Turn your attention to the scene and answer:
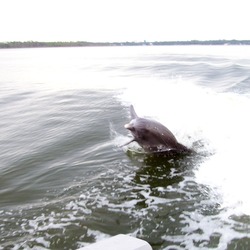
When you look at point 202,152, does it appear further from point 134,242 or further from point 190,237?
point 134,242

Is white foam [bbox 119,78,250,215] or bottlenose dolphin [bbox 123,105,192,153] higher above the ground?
bottlenose dolphin [bbox 123,105,192,153]

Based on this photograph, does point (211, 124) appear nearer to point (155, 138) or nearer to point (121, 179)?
point (155, 138)

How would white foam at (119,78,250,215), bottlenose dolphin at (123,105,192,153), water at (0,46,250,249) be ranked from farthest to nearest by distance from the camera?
bottlenose dolphin at (123,105,192,153) < white foam at (119,78,250,215) < water at (0,46,250,249)

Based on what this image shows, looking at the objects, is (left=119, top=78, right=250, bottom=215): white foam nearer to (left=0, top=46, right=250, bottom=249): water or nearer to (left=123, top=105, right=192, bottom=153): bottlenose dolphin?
(left=0, top=46, right=250, bottom=249): water

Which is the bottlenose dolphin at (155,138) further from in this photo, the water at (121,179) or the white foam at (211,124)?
the white foam at (211,124)

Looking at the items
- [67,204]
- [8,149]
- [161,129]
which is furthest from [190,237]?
[8,149]

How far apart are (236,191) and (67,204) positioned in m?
3.11

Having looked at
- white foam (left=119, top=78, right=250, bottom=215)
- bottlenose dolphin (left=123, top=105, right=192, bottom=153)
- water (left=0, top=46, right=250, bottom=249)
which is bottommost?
water (left=0, top=46, right=250, bottom=249)

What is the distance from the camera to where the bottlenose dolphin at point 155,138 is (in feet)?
27.5

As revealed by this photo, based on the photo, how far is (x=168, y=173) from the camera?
7.38m

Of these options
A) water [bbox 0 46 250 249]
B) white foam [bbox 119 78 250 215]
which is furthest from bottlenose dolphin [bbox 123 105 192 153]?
white foam [bbox 119 78 250 215]

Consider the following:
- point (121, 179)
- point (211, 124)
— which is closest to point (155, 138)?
point (121, 179)

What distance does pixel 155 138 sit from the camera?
27.6 feet

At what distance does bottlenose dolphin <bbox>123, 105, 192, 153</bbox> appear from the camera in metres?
8.37
